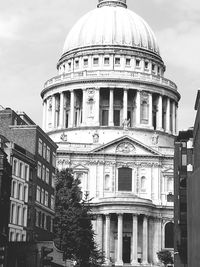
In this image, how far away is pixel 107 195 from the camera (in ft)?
452

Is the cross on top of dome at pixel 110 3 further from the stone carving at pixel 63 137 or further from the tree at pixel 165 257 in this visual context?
the tree at pixel 165 257

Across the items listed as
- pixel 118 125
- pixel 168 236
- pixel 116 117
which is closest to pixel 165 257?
pixel 168 236

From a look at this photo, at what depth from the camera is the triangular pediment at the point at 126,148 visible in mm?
139000

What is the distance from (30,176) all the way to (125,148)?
58.0 metres

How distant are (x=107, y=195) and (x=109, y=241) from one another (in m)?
8.51

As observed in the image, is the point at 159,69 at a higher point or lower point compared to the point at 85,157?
higher

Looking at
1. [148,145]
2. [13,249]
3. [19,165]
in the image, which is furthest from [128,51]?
[13,249]

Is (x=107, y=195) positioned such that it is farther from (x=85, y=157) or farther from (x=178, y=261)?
(x=178, y=261)

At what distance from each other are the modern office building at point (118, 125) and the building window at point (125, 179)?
177 millimetres

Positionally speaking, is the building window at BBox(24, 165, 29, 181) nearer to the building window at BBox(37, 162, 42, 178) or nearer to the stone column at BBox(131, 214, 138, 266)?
the building window at BBox(37, 162, 42, 178)

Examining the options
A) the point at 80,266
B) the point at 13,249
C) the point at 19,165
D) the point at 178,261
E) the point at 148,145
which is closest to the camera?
the point at 13,249

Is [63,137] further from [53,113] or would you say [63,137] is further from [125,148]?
[53,113]

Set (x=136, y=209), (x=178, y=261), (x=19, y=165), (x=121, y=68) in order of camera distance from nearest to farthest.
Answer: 1. (x=19, y=165)
2. (x=178, y=261)
3. (x=136, y=209)
4. (x=121, y=68)

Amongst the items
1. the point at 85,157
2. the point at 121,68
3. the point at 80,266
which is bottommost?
the point at 80,266
